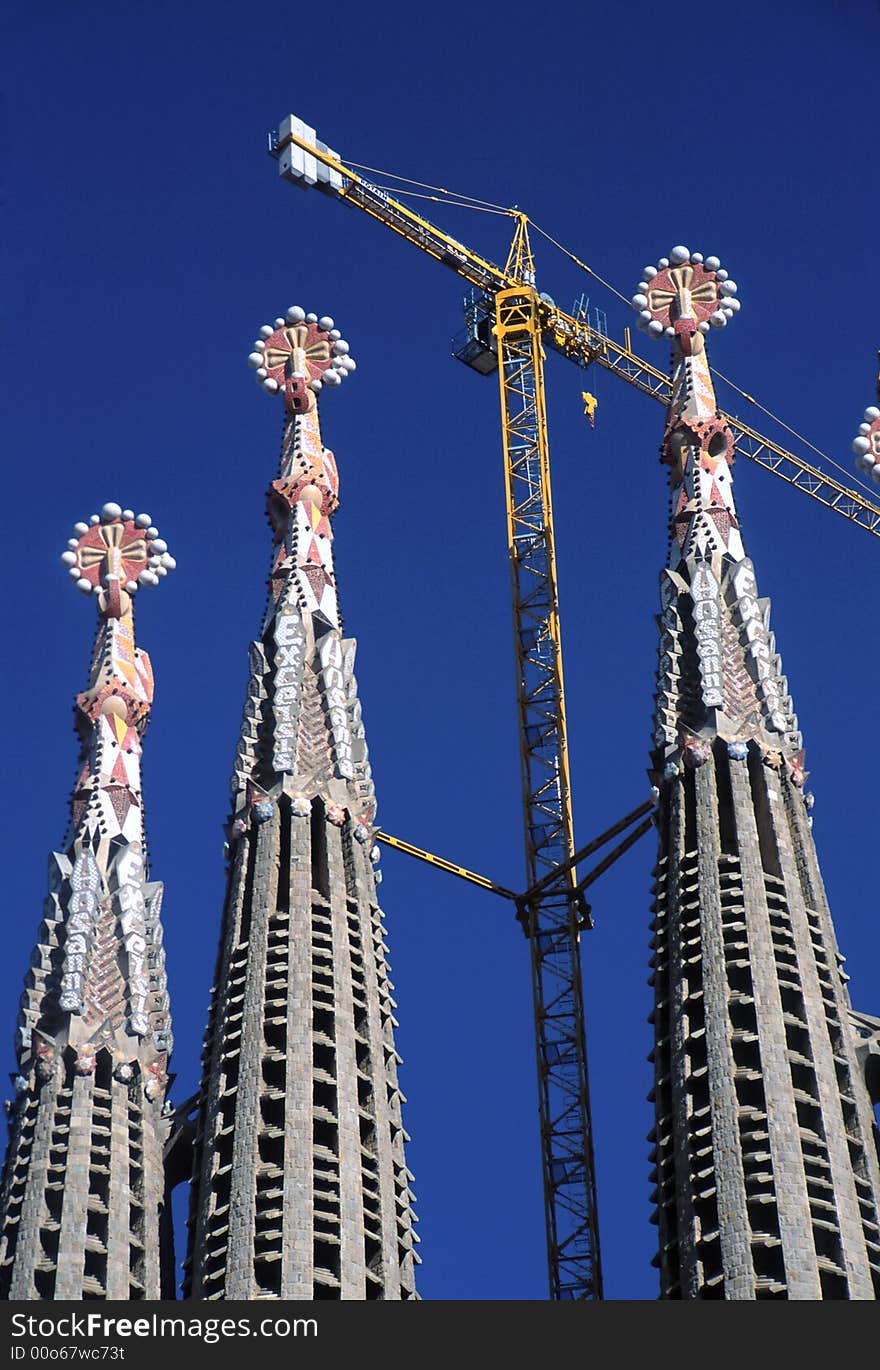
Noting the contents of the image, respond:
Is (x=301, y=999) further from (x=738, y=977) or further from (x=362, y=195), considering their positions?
(x=362, y=195)

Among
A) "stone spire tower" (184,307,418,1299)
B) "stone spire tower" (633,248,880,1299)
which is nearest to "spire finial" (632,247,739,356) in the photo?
"stone spire tower" (633,248,880,1299)

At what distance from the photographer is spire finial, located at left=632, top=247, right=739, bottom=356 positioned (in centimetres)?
7181

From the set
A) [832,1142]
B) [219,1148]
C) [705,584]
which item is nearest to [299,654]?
[705,584]

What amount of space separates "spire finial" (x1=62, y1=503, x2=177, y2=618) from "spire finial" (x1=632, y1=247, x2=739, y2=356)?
13157mm

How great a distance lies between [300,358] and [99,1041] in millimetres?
20139

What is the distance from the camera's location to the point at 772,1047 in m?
56.8

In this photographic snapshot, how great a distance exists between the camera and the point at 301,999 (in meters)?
60.9

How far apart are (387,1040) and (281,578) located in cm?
1257

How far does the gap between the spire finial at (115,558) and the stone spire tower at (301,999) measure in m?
3.10

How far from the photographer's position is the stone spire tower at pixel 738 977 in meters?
54.1

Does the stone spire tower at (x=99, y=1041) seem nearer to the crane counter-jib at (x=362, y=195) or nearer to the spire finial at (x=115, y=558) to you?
the spire finial at (x=115, y=558)

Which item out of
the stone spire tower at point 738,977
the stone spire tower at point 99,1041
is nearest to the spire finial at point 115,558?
the stone spire tower at point 99,1041

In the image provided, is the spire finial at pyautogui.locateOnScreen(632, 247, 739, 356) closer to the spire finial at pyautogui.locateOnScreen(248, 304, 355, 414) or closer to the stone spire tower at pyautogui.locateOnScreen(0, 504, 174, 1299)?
the spire finial at pyautogui.locateOnScreen(248, 304, 355, 414)

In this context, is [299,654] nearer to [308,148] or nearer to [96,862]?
[96,862]
